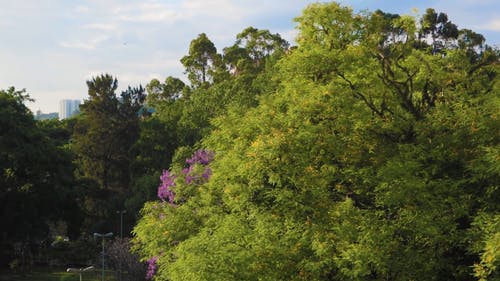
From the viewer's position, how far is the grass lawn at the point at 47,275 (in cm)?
4953

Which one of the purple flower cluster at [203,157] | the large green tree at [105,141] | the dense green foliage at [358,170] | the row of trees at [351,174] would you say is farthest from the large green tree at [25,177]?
the dense green foliage at [358,170]

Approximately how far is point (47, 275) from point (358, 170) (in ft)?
138

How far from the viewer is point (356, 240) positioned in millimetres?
15961

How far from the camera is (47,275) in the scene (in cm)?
5275

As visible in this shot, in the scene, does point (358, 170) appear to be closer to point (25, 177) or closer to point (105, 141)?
point (25, 177)

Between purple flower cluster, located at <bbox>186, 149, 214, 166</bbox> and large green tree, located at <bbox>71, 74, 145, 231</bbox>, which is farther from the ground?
large green tree, located at <bbox>71, 74, 145, 231</bbox>

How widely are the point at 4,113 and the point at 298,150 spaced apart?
1486 inches

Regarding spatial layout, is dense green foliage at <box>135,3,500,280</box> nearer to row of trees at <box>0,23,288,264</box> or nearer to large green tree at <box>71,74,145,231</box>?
row of trees at <box>0,23,288,264</box>

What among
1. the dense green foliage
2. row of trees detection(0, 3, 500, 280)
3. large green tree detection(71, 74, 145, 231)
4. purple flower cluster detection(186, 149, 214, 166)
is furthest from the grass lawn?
the dense green foliage

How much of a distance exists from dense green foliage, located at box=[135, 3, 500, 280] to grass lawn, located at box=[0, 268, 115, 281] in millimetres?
32338

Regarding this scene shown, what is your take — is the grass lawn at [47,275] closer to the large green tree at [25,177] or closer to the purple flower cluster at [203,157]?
the large green tree at [25,177]

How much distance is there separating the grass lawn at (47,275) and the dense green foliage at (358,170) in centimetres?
3234

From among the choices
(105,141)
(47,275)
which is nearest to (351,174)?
(47,275)

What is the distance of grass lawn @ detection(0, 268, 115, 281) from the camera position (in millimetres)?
49534
